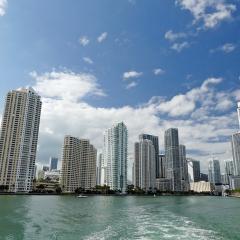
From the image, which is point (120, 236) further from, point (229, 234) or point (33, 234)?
point (229, 234)

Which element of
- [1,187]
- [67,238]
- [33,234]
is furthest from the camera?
[1,187]

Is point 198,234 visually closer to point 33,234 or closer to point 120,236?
point 120,236

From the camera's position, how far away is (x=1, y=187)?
19638 cm

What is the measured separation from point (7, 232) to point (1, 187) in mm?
174060

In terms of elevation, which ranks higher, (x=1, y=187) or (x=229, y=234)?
(x=1, y=187)

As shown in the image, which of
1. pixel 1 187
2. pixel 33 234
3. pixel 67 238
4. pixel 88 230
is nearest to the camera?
pixel 67 238

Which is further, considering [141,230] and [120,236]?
[141,230]

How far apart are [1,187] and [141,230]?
585ft

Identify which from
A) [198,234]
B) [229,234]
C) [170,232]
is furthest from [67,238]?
[229,234]

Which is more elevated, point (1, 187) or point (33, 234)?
point (1, 187)

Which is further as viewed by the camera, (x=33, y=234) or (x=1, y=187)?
(x=1, y=187)

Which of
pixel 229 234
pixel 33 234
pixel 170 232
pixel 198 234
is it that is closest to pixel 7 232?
pixel 33 234

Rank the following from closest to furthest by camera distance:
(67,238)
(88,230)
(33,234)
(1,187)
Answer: (67,238) → (33,234) → (88,230) → (1,187)

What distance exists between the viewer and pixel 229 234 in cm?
3750
